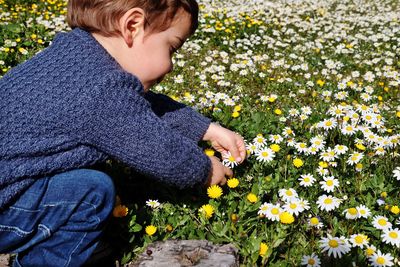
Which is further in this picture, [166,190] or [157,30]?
[166,190]

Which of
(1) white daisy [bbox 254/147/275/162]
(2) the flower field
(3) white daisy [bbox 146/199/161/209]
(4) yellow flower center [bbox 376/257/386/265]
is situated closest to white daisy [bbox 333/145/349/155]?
(2) the flower field

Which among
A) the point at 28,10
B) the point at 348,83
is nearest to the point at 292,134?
the point at 348,83

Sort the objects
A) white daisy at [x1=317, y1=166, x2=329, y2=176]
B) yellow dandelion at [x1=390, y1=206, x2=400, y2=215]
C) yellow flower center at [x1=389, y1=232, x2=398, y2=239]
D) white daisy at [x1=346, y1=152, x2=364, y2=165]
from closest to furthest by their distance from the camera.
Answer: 1. yellow flower center at [x1=389, y1=232, x2=398, y2=239]
2. yellow dandelion at [x1=390, y1=206, x2=400, y2=215]
3. white daisy at [x1=317, y1=166, x2=329, y2=176]
4. white daisy at [x1=346, y1=152, x2=364, y2=165]

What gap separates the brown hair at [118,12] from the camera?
2.02 m

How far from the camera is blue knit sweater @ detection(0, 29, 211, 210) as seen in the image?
1.89m

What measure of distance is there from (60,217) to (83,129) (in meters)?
0.42

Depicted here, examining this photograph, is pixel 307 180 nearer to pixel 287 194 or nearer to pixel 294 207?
pixel 287 194

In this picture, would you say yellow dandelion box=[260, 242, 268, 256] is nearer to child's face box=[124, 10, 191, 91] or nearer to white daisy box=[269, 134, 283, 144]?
child's face box=[124, 10, 191, 91]

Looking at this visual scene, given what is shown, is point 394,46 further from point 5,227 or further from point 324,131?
point 5,227

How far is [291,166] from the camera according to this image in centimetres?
307

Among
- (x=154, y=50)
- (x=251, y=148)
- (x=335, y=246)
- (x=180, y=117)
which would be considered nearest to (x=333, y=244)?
(x=335, y=246)

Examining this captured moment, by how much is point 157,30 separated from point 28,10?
20.2 feet

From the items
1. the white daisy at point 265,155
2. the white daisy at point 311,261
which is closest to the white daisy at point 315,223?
the white daisy at point 311,261

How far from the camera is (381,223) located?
2.44m
